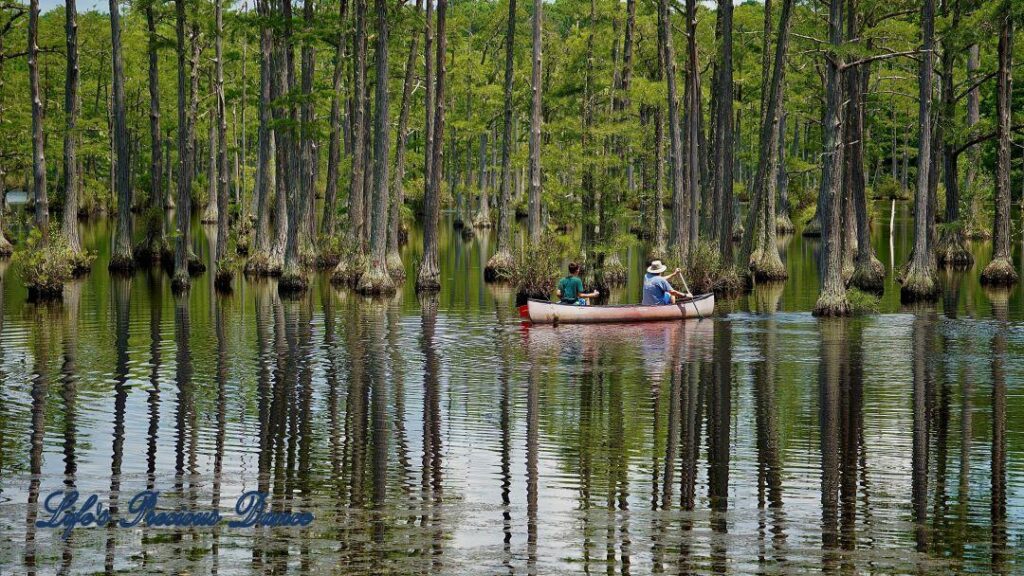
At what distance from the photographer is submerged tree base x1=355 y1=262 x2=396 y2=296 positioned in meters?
36.2

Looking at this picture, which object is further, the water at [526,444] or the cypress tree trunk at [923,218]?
the cypress tree trunk at [923,218]

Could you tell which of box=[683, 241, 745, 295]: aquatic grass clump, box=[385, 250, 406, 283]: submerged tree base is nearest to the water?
box=[683, 241, 745, 295]: aquatic grass clump

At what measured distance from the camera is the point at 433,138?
39.0 m

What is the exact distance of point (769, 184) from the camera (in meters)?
41.9

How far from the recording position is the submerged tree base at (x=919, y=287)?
3431 cm

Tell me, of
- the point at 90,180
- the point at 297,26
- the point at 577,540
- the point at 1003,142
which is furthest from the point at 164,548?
the point at 90,180

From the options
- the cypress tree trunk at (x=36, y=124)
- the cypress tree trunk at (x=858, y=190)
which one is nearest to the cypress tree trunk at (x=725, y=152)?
the cypress tree trunk at (x=858, y=190)

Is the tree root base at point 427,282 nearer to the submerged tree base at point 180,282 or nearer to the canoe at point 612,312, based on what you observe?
the submerged tree base at point 180,282

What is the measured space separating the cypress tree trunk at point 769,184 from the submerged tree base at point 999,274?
627 centimetres

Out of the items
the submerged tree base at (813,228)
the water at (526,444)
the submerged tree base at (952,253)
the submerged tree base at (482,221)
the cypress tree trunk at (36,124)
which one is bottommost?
the water at (526,444)

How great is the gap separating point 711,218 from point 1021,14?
10.6 m

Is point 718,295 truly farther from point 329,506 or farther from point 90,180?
point 90,180

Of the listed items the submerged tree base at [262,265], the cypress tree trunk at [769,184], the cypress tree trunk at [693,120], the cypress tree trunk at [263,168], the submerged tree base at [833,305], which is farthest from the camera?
the submerged tree base at [262,265]

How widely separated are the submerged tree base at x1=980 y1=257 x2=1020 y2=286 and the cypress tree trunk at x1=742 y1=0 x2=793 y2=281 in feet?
20.6
